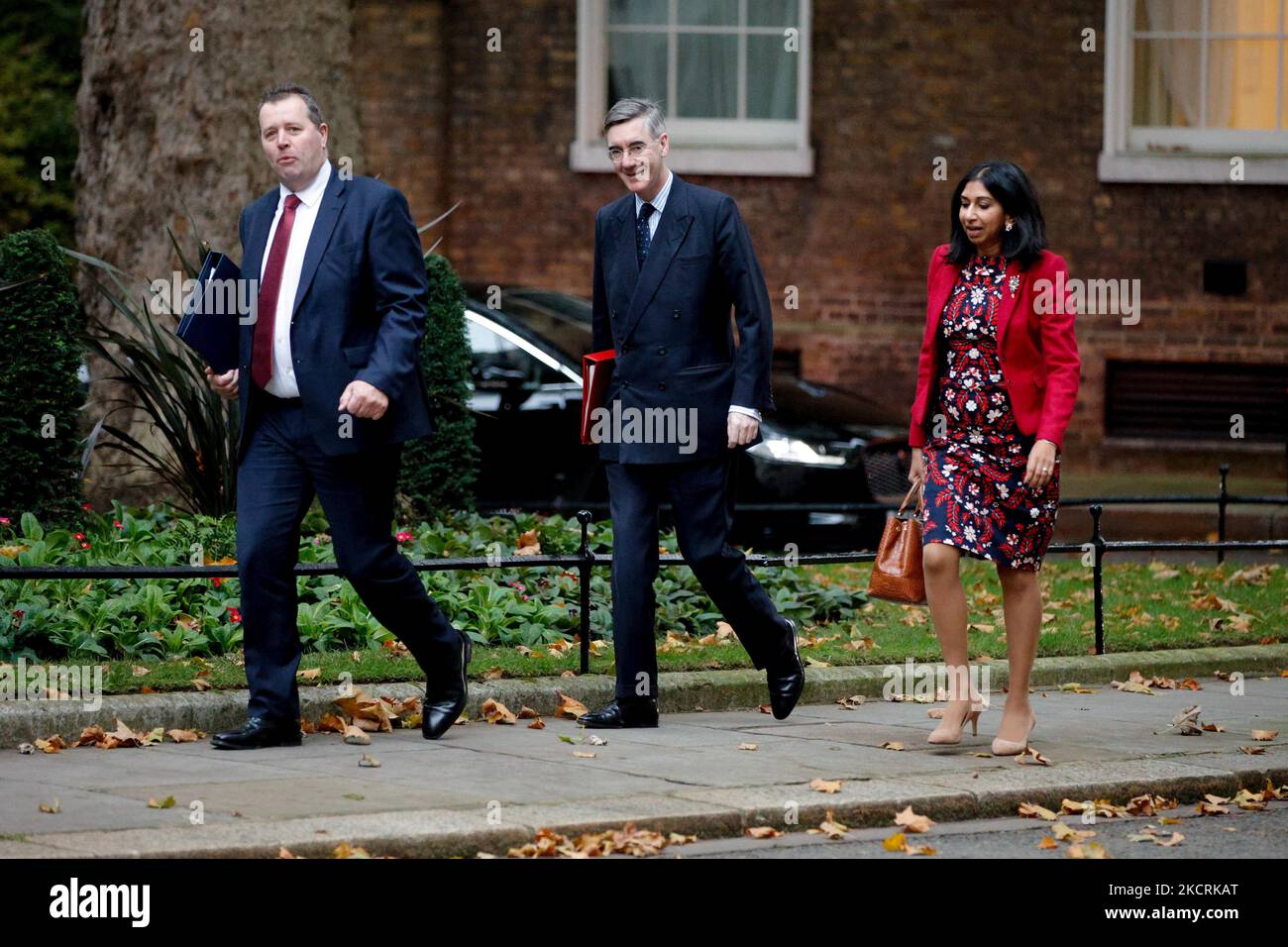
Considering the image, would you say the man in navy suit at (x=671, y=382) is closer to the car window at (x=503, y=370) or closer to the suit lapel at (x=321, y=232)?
the suit lapel at (x=321, y=232)

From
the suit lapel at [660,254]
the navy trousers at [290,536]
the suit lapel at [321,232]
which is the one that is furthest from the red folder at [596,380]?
the suit lapel at [321,232]

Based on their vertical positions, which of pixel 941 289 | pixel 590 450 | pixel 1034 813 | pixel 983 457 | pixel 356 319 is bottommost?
pixel 1034 813

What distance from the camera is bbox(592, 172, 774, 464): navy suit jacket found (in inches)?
279

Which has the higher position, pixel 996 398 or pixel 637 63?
pixel 637 63

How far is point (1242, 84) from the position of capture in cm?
1766

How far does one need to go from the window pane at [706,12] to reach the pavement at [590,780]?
433 inches

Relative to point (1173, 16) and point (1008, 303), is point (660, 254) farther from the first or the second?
point (1173, 16)

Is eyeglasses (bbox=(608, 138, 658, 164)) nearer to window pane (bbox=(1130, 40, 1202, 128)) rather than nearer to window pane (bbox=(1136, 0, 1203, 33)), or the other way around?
window pane (bbox=(1130, 40, 1202, 128))

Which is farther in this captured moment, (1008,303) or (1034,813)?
(1008,303)

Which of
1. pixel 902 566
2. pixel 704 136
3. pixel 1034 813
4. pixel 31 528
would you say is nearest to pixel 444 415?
pixel 31 528

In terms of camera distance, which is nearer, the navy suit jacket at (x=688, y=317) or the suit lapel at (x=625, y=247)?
the navy suit jacket at (x=688, y=317)

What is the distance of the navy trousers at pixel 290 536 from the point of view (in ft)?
21.8

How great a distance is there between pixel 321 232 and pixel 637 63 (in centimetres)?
1168

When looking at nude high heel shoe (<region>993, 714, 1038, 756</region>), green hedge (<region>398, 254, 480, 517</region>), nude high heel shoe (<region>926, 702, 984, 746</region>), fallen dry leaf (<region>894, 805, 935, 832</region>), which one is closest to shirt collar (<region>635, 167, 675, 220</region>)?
nude high heel shoe (<region>926, 702, 984, 746</region>)
